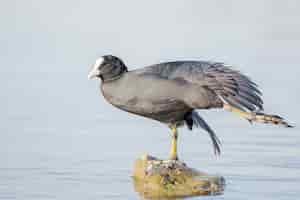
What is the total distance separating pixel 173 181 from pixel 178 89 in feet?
3.01

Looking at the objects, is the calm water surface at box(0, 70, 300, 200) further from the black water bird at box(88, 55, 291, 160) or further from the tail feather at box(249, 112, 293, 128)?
the black water bird at box(88, 55, 291, 160)

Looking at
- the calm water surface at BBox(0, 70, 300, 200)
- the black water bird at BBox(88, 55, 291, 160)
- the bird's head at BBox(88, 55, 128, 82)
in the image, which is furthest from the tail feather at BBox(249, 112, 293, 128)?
the bird's head at BBox(88, 55, 128, 82)

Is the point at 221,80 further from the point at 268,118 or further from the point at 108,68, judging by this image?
the point at 108,68

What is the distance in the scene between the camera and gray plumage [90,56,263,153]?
31.3ft

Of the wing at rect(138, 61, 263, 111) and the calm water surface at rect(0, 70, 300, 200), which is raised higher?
the wing at rect(138, 61, 263, 111)

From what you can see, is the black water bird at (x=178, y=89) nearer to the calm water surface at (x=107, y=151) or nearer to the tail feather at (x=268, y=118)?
the tail feather at (x=268, y=118)

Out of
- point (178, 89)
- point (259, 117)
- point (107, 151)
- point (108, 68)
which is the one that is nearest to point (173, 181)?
point (178, 89)

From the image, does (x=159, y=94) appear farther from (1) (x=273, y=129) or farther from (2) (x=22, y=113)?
(2) (x=22, y=113)

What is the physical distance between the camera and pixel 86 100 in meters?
15.2

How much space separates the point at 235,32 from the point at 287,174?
40.1ft

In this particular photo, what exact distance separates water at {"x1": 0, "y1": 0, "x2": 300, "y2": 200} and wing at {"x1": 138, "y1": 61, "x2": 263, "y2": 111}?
87cm

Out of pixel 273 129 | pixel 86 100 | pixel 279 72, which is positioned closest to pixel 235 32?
pixel 279 72

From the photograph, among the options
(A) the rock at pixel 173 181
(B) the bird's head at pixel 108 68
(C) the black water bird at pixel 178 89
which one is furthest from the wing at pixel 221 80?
(A) the rock at pixel 173 181

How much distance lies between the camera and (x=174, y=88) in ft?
31.3
